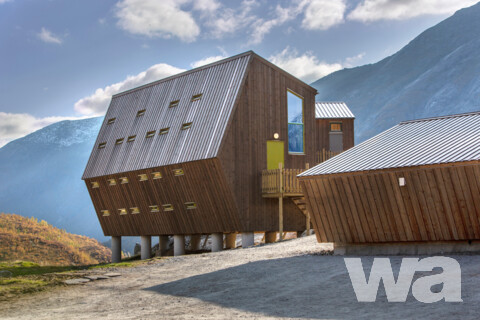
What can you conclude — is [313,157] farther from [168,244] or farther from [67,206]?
[67,206]

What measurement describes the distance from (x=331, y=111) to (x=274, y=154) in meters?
9.21

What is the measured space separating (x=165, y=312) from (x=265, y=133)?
57.6ft

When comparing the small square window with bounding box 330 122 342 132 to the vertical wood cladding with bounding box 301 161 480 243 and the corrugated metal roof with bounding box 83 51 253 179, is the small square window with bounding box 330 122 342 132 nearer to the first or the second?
the corrugated metal roof with bounding box 83 51 253 179

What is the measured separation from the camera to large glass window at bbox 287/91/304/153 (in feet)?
101

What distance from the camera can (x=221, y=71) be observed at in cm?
2962

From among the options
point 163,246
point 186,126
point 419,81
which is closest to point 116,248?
point 163,246

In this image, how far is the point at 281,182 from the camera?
2788 centimetres

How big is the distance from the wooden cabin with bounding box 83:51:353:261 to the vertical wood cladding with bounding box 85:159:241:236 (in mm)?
52

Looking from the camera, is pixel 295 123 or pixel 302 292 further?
pixel 295 123

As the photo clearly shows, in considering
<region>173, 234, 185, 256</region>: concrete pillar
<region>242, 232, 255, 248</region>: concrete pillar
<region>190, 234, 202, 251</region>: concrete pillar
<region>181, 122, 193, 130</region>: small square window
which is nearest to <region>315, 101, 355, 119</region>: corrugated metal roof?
<region>181, 122, 193, 130</region>: small square window

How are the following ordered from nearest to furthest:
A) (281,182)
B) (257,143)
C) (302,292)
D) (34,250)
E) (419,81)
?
(302,292), (281,182), (257,143), (34,250), (419,81)

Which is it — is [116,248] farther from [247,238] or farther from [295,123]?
[295,123]

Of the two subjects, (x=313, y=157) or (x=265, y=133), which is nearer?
(x=265, y=133)

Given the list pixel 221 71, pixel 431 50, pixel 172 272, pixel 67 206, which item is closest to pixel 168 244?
pixel 221 71
